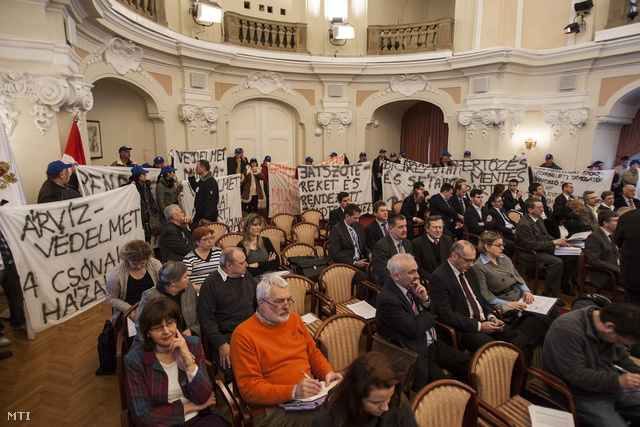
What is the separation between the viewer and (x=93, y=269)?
4195 millimetres

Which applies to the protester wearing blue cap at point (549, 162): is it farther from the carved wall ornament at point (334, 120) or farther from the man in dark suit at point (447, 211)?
the carved wall ornament at point (334, 120)

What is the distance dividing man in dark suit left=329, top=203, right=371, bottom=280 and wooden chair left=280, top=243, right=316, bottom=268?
12.6 inches

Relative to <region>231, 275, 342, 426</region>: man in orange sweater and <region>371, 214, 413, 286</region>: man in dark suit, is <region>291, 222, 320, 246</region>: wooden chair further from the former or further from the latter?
<region>231, 275, 342, 426</region>: man in orange sweater

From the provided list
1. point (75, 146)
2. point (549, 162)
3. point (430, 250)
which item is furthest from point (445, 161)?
point (75, 146)

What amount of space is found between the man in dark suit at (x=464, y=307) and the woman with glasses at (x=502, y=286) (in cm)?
24

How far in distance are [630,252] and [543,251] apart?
5.51 feet

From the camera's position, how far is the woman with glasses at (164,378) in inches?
85.7

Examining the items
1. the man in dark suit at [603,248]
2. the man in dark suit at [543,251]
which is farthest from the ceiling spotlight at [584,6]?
the man in dark suit at [603,248]

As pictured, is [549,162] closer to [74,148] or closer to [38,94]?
[74,148]

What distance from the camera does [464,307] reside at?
3412 mm

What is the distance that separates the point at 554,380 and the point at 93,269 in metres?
4.59

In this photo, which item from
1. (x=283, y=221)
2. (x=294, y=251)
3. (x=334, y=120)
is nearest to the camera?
(x=294, y=251)

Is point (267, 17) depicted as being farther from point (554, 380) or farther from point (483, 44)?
point (554, 380)

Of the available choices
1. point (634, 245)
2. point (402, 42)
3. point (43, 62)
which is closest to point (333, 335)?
point (634, 245)
